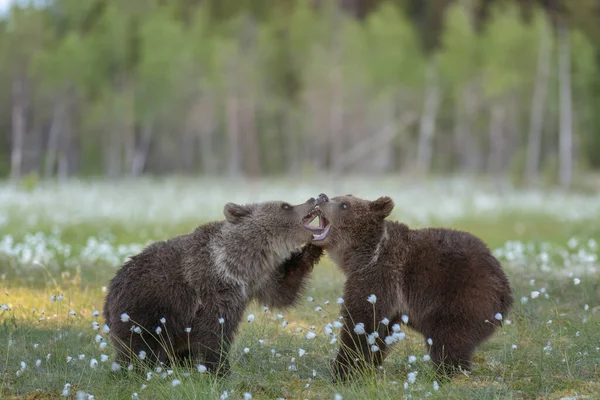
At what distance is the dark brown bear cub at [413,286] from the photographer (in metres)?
6.96

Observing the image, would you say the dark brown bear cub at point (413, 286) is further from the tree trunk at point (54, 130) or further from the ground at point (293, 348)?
the tree trunk at point (54, 130)

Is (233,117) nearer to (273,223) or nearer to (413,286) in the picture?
(273,223)

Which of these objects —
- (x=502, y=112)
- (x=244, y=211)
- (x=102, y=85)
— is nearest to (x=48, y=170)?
(x=102, y=85)

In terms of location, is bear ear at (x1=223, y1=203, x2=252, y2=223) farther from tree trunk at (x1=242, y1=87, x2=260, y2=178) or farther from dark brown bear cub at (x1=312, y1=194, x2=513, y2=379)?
tree trunk at (x1=242, y1=87, x2=260, y2=178)

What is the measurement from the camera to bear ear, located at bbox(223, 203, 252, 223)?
7902 millimetres

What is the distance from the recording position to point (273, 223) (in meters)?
7.96

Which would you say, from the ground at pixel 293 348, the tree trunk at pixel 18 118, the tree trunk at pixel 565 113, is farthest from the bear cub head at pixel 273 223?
the tree trunk at pixel 565 113

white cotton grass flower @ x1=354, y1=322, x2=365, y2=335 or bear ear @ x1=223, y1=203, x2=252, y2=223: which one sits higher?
bear ear @ x1=223, y1=203, x2=252, y2=223

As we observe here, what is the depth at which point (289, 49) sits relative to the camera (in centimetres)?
5725

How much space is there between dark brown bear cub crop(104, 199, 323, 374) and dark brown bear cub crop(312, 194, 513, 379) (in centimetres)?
43

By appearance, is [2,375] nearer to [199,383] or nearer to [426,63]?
[199,383]

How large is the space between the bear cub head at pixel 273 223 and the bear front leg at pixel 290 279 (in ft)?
0.77

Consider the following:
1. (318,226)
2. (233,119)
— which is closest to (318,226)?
(318,226)

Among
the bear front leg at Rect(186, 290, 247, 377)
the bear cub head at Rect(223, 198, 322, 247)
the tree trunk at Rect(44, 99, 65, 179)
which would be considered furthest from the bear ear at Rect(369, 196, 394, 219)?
the tree trunk at Rect(44, 99, 65, 179)
